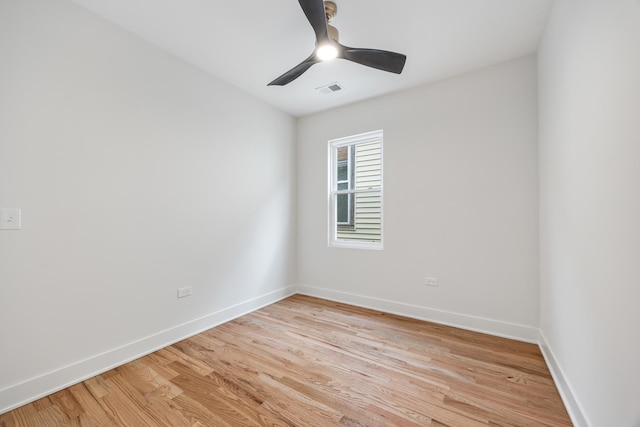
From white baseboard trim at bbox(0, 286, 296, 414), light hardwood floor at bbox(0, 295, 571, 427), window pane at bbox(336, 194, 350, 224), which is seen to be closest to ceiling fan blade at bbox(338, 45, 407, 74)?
window pane at bbox(336, 194, 350, 224)

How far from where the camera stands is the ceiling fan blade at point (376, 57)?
6.15ft

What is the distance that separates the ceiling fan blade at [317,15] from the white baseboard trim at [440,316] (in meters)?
2.81

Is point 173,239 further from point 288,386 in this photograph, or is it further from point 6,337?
point 288,386

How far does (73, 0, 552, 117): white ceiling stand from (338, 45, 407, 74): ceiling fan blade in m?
0.30

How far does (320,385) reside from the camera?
1.81m

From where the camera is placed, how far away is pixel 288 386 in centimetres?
180

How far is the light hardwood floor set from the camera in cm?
152

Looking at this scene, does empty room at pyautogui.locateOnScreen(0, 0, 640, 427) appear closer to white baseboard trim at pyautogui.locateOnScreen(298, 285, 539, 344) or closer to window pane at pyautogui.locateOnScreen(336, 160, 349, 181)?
white baseboard trim at pyautogui.locateOnScreen(298, 285, 539, 344)

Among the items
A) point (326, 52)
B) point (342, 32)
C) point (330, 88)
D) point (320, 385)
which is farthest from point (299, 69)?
point (320, 385)

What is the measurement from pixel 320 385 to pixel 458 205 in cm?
217

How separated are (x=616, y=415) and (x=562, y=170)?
136 cm

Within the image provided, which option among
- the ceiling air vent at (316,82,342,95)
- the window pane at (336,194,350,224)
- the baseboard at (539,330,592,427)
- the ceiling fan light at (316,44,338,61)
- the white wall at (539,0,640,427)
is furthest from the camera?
the window pane at (336,194,350,224)

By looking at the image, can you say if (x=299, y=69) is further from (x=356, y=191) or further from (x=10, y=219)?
(x=10, y=219)

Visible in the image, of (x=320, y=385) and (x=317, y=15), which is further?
(x=320, y=385)
